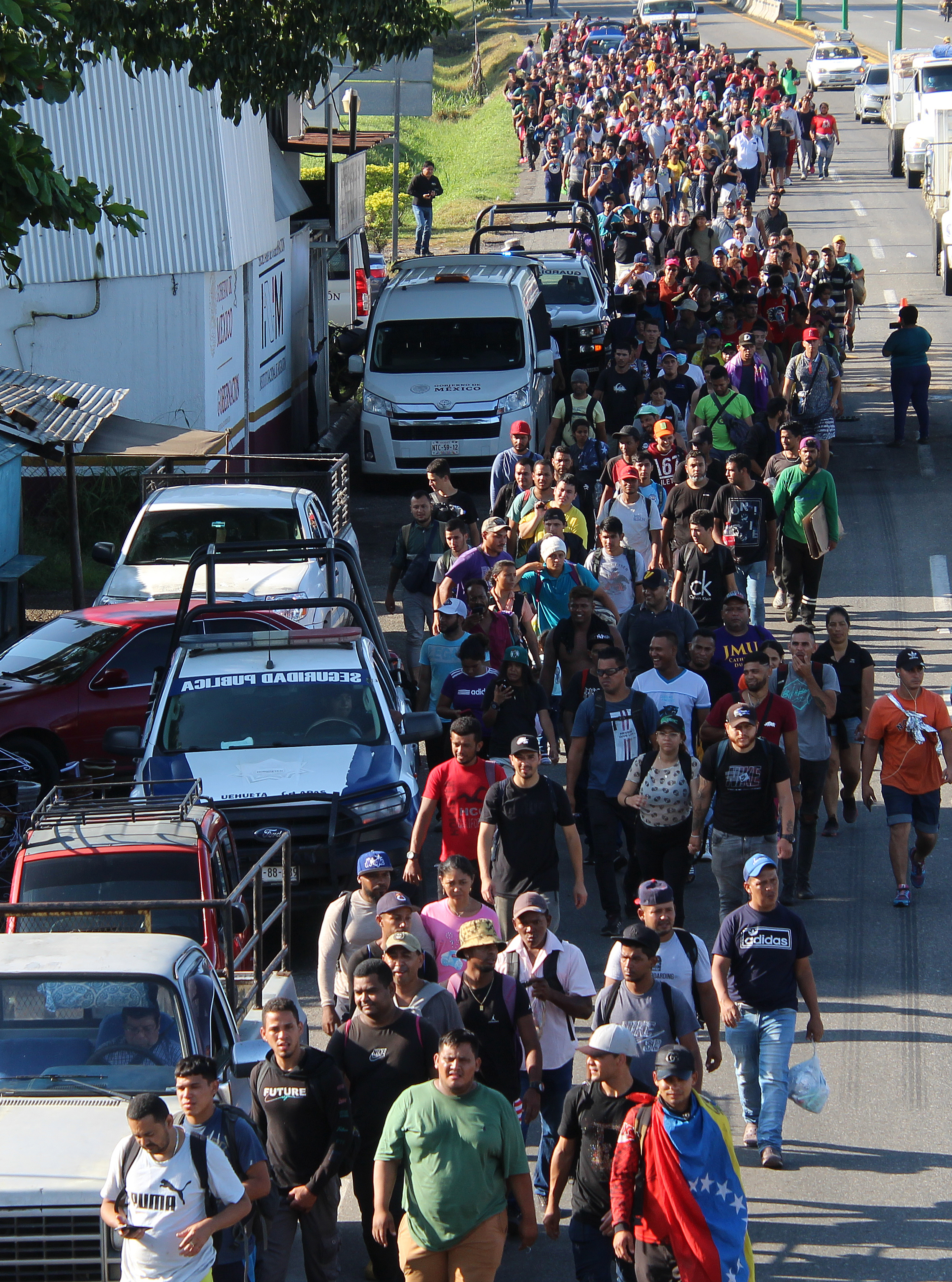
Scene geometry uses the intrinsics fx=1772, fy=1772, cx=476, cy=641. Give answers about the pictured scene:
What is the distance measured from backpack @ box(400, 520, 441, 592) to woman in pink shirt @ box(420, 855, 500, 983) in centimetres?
567

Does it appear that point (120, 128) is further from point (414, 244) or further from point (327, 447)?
point (414, 244)

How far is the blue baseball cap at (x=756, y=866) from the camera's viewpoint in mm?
7910

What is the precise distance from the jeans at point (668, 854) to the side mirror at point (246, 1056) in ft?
10.6

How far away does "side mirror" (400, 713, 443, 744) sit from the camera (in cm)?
1011

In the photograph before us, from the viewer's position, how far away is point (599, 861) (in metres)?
10.3

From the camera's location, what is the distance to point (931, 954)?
32.8 ft

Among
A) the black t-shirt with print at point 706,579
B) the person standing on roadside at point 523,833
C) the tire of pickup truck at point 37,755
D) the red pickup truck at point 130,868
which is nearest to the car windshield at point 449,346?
the black t-shirt with print at point 706,579

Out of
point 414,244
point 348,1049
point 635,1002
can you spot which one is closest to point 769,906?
point 635,1002

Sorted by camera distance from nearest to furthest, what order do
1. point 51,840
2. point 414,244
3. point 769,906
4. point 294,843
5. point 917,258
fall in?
point 769,906, point 51,840, point 294,843, point 917,258, point 414,244

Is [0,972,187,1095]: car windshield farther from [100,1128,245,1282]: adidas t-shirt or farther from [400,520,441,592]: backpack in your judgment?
[400,520,441,592]: backpack

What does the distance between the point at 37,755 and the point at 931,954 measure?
20.7 feet

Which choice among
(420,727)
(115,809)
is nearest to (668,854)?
(420,727)

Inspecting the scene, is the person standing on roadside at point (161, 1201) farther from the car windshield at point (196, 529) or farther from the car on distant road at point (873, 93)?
the car on distant road at point (873, 93)

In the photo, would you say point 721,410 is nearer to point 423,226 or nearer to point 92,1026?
point 92,1026
